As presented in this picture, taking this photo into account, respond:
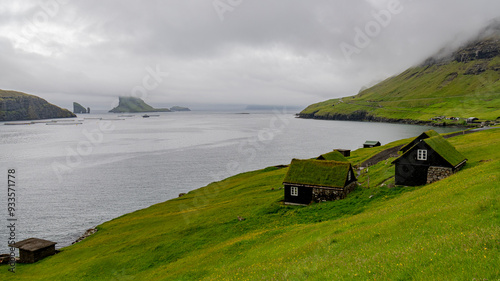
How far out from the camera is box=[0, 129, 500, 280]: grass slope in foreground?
47.7 ft

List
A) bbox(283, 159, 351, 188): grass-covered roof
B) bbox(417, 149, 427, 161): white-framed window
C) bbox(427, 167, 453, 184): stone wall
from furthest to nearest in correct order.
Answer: bbox(283, 159, 351, 188): grass-covered roof
bbox(417, 149, 427, 161): white-framed window
bbox(427, 167, 453, 184): stone wall

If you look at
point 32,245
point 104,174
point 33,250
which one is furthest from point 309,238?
point 104,174

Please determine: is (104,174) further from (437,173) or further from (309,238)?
(437,173)

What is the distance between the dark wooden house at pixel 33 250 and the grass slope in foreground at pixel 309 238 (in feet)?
6.04

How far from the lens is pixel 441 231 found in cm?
1831

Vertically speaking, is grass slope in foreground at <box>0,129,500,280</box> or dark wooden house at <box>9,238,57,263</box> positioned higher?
grass slope in foreground at <box>0,129,500,280</box>

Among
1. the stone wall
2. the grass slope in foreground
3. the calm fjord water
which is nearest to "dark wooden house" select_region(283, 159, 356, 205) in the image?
the grass slope in foreground

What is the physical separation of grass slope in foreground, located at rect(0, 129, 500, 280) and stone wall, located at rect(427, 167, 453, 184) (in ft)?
9.05

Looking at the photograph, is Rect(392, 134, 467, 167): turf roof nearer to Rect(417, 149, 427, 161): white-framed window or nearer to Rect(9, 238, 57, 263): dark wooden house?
Rect(417, 149, 427, 161): white-framed window

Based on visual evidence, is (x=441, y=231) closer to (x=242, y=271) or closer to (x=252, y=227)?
(x=242, y=271)

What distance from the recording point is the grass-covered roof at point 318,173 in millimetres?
48250

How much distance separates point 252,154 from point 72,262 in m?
96.2

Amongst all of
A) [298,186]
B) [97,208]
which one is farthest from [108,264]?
[97,208]

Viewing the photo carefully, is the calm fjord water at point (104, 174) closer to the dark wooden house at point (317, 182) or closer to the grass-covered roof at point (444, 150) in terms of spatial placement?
the dark wooden house at point (317, 182)
